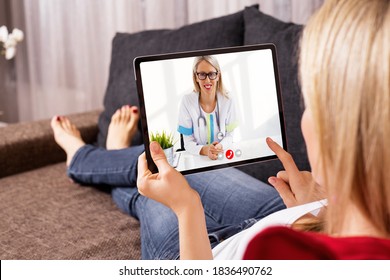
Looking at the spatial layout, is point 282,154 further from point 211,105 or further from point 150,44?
point 150,44

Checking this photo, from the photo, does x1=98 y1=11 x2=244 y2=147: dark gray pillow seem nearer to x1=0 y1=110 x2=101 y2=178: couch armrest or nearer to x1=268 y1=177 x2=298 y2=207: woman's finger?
x1=0 y1=110 x2=101 y2=178: couch armrest

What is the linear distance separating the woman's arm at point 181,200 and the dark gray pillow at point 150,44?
0.70 meters

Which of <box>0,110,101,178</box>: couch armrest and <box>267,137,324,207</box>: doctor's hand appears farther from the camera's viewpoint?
<box>0,110,101,178</box>: couch armrest

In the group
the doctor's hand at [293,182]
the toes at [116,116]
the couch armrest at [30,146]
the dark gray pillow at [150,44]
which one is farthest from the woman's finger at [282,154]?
the couch armrest at [30,146]

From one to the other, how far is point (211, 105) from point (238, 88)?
2.2 inches

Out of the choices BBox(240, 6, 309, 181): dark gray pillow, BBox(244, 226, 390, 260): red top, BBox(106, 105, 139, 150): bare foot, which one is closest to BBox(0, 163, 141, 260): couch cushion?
BBox(106, 105, 139, 150): bare foot

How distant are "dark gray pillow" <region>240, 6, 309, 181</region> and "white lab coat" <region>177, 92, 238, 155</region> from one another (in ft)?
1.12

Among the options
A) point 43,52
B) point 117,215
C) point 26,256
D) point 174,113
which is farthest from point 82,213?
point 43,52

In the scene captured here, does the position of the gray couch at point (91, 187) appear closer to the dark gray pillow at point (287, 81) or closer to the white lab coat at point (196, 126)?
the dark gray pillow at point (287, 81)

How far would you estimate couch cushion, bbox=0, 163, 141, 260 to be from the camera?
1.11m

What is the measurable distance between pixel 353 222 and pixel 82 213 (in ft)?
2.65

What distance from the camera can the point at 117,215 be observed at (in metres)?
1.30

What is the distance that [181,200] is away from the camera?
2.50ft

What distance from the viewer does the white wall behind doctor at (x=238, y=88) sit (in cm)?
85
